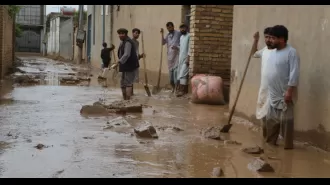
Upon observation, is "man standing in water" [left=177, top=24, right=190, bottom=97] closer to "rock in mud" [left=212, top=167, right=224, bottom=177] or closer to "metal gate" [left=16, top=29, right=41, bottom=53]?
"rock in mud" [left=212, top=167, right=224, bottom=177]

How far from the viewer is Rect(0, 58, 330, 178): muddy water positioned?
3949 mm

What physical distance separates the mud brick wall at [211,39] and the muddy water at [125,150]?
8.34 feet

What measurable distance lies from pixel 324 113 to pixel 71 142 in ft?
8.80

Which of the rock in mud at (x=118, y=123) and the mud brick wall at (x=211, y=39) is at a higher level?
the mud brick wall at (x=211, y=39)

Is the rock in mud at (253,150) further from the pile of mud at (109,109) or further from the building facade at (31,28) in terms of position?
the building facade at (31,28)

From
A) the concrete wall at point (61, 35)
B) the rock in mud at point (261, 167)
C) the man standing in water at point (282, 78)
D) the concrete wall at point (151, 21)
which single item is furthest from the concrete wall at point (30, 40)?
the rock in mud at point (261, 167)

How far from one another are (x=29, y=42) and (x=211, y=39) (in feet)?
155

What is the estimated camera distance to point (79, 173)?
12.5ft

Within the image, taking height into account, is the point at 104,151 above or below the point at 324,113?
below

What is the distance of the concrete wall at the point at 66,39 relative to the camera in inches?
1486

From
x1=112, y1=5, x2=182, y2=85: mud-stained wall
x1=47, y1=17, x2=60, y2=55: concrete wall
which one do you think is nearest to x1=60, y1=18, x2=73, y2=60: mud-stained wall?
x1=47, y1=17, x2=60, y2=55: concrete wall

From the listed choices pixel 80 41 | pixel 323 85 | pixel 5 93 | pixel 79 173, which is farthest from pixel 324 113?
pixel 80 41

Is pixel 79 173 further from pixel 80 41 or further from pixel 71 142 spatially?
pixel 80 41

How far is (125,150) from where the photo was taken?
15.5 feet
